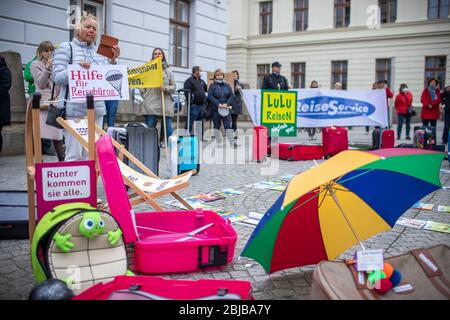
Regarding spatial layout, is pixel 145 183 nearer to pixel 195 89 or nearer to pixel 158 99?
pixel 158 99

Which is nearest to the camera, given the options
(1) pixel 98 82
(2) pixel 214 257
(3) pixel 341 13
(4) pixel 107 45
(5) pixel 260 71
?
(2) pixel 214 257

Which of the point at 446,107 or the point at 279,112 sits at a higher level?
the point at 446,107

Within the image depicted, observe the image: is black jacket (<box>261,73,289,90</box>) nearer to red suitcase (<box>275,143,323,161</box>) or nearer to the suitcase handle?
red suitcase (<box>275,143,323,161</box>)

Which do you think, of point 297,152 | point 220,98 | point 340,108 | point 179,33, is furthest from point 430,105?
point 179,33

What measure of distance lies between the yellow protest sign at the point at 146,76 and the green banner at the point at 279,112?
2682 millimetres

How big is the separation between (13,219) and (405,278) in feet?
9.68

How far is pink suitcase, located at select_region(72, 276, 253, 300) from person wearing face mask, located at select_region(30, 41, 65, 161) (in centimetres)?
401

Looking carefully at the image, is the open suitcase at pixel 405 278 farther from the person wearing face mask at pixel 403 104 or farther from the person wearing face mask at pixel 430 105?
the person wearing face mask at pixel 403 104

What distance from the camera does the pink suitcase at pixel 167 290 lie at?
1.92 metres

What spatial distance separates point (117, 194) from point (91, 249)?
376mm

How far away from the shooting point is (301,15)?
1180 inches

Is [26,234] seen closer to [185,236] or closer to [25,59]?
[185,236]

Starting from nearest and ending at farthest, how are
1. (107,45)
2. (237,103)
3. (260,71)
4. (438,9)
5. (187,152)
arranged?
(107,45) < (187,152) < (237,103) < (438,9) < (260,71)
